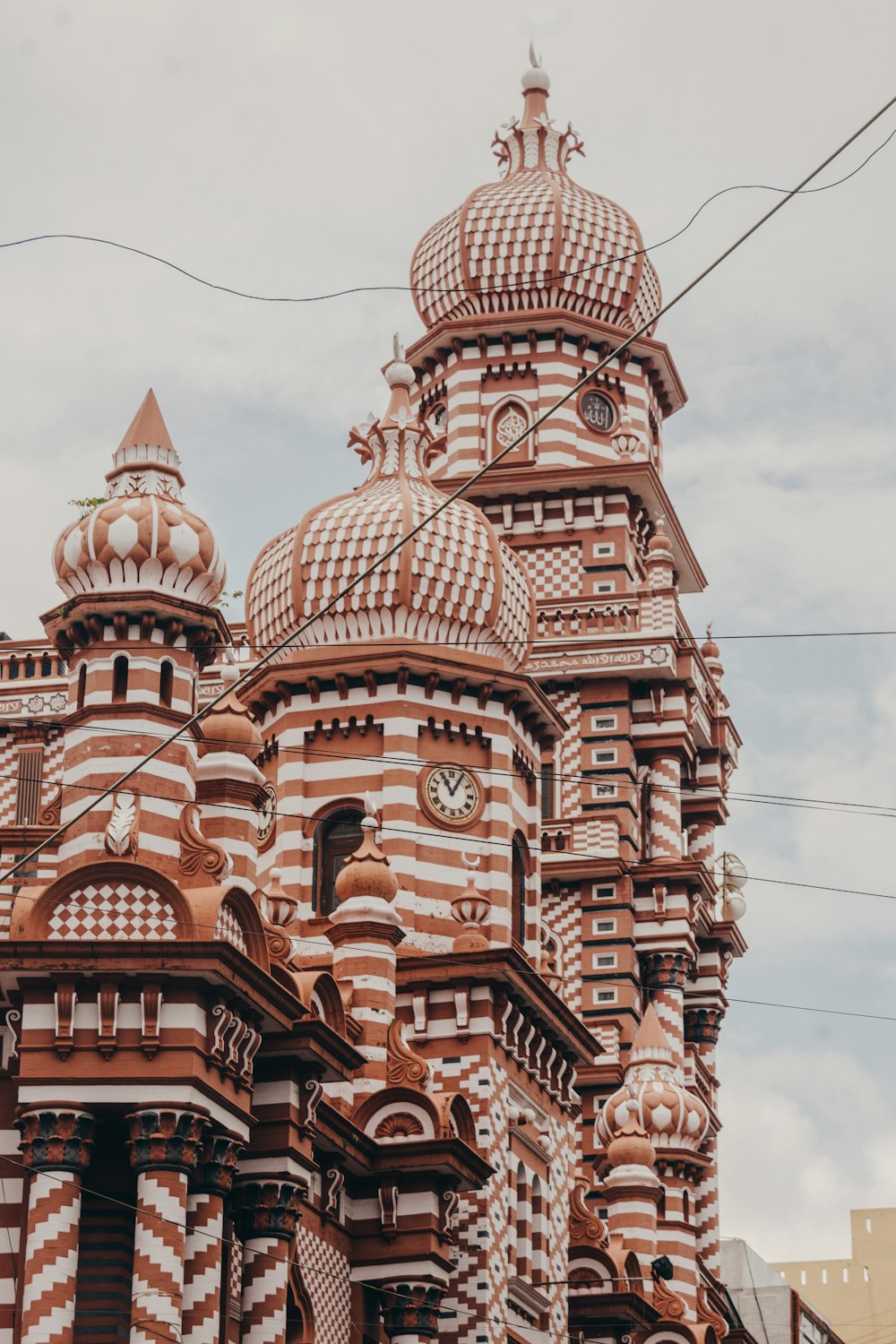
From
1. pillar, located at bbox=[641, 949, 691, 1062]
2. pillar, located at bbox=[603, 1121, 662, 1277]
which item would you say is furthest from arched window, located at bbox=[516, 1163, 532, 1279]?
pillar, located at bbox=[641, 949, 691, 1062]

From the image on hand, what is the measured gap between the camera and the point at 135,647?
116ft

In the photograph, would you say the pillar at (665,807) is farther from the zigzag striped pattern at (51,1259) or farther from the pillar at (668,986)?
the zigzag striped pattern at (51,1259)

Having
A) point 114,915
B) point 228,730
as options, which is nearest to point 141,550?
point 228,730

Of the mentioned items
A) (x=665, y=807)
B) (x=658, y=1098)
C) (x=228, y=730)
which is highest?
(x=665, y=807)

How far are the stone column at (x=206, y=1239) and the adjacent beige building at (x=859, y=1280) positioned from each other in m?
69.0

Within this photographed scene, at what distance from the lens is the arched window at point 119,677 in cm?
3509

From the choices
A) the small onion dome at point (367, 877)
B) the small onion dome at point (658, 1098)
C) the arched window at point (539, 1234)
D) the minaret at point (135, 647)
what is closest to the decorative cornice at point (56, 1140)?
the minaret at point (135, 647)

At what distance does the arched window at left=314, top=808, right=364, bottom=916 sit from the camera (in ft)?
145

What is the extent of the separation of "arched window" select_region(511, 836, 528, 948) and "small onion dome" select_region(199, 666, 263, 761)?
8.66 meters

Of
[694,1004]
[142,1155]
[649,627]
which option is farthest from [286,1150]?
[694,1004]

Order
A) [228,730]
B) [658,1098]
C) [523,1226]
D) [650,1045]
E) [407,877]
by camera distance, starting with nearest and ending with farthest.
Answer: [228,730], [523,1226], [407,877], [658,1098], [650,1045]

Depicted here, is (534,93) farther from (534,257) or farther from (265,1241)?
(265,1241)

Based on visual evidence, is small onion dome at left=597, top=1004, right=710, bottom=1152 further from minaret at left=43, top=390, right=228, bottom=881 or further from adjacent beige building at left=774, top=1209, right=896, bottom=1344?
adjacent beige building at left=774, top=1209, right=896, bottom=1344

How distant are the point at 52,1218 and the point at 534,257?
117 feet
